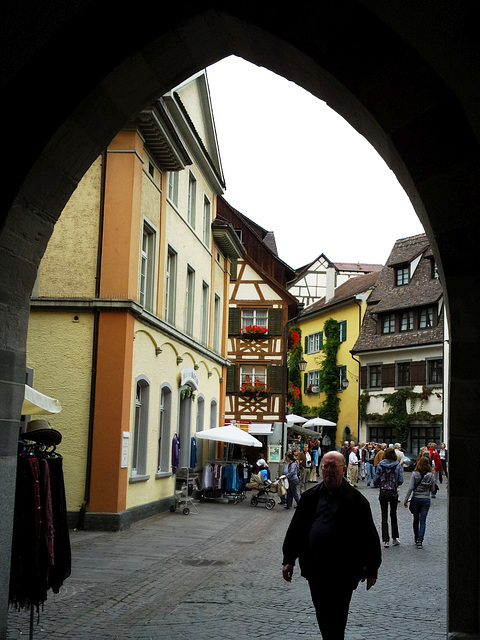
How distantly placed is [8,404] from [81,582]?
13.9 feet

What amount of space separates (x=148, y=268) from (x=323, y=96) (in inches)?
508

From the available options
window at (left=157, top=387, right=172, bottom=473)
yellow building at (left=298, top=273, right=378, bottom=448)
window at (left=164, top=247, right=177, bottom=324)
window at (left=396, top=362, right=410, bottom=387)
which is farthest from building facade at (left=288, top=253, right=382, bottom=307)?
window at (left=157, top=387, right=172, bottom=473)

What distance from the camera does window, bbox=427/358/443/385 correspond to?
4416 centimetres

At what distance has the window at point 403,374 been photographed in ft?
152

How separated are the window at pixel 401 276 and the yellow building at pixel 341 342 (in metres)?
3.40

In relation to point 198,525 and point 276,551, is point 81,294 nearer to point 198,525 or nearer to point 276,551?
point 198,525

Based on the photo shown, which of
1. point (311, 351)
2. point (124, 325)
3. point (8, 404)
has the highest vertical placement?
point (311, 351)

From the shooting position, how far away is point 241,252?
29.4 meters

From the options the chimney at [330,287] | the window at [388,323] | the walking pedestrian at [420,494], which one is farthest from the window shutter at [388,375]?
the walking pedestrian at [420,494]

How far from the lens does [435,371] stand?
4456 cm

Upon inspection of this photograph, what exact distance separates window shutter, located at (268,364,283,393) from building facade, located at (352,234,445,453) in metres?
10.4

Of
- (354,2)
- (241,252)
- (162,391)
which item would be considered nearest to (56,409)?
(354,2)

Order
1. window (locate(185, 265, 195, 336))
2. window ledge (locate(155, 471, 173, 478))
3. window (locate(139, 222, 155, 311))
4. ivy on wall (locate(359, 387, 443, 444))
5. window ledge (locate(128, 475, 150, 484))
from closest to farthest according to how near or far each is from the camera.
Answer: window ledge (locate(128, 475, 150, 484))
window (locate(139, 222, 155, 311))
window ledge (locate(155, 471, 173, 478))
window (locate(185, 265, 195, 336))
ivy on wall (locate(359, 387, 443, 444))

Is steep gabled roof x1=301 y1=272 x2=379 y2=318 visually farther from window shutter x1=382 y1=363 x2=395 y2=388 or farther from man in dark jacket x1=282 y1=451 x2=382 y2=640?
man in dark jacket x1=282 y1=451 x2=382 y2=640
